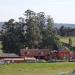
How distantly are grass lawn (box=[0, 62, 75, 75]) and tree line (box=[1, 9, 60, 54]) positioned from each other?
2042 centimetres

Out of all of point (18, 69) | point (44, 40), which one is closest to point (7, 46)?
point (44, 40)

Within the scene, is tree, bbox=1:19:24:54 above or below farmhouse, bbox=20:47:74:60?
above

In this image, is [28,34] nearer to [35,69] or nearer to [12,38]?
[12,38]

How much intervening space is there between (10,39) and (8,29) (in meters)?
5.09

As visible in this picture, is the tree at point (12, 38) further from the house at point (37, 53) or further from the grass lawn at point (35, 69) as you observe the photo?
the grass lawn at point (35, 69)

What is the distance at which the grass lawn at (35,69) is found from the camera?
195 ft

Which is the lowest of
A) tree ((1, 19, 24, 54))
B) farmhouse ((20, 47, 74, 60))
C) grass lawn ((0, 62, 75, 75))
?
grass lawn ((0, 62, 75, 75))

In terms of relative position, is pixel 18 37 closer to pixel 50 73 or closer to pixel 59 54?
pixel 59 54

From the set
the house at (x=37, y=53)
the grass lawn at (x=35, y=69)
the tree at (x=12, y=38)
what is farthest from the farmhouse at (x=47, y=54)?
the grass lawn at (x=35, y=69)

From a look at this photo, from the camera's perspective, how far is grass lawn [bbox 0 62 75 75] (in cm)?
5934

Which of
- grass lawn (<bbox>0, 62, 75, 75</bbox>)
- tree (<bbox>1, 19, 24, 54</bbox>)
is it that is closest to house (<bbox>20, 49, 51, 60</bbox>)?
tree (<bbox>1, 19, 24, 54</bbox>)

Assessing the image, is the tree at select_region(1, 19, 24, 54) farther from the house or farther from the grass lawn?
the grass lawn

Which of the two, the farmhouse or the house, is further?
the house

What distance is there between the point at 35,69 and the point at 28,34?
2795cm
